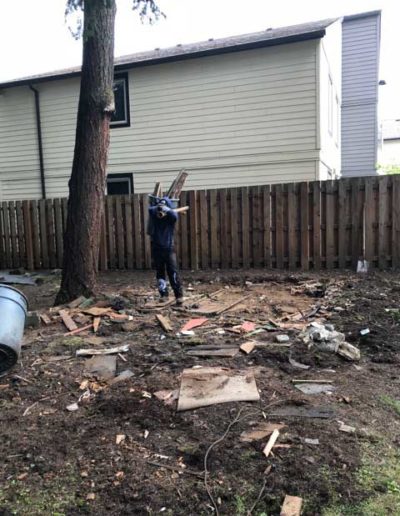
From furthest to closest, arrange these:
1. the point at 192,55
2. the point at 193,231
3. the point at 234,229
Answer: the point at 192,55 → the point at 193,231 → the point at 234,229

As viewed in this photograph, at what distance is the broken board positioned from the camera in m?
3.69

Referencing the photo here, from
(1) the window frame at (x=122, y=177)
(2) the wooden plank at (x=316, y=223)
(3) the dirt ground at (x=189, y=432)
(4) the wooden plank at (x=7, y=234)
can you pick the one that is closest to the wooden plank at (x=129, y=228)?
(4) the wooden plank at (x=7, y=234)

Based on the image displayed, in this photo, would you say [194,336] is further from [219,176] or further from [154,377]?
[219,176]

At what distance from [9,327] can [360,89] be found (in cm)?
2033

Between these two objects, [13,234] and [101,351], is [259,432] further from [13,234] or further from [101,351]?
[13,234]

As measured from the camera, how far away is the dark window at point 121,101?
1446cm

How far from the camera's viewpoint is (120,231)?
10867 millimetres

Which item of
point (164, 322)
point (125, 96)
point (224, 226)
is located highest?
point (125, 96)

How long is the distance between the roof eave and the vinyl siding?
221 millimetres

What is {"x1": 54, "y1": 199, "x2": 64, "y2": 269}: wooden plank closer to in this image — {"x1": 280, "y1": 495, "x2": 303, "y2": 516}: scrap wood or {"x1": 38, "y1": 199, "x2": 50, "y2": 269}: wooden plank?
{"x1": 38, "y1": 199, "x2": 50, "y2": 269}: wooden plank

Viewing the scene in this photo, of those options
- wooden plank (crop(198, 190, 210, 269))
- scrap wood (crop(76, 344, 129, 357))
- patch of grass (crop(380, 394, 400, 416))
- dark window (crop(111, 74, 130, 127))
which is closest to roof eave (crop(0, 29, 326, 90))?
dark window (crop(111, 74, 130, 127))

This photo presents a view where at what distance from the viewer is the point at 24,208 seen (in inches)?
470

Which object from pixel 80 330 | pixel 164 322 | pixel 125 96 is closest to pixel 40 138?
pixel 125 96

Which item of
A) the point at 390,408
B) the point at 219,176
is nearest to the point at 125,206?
the point at 219,176
